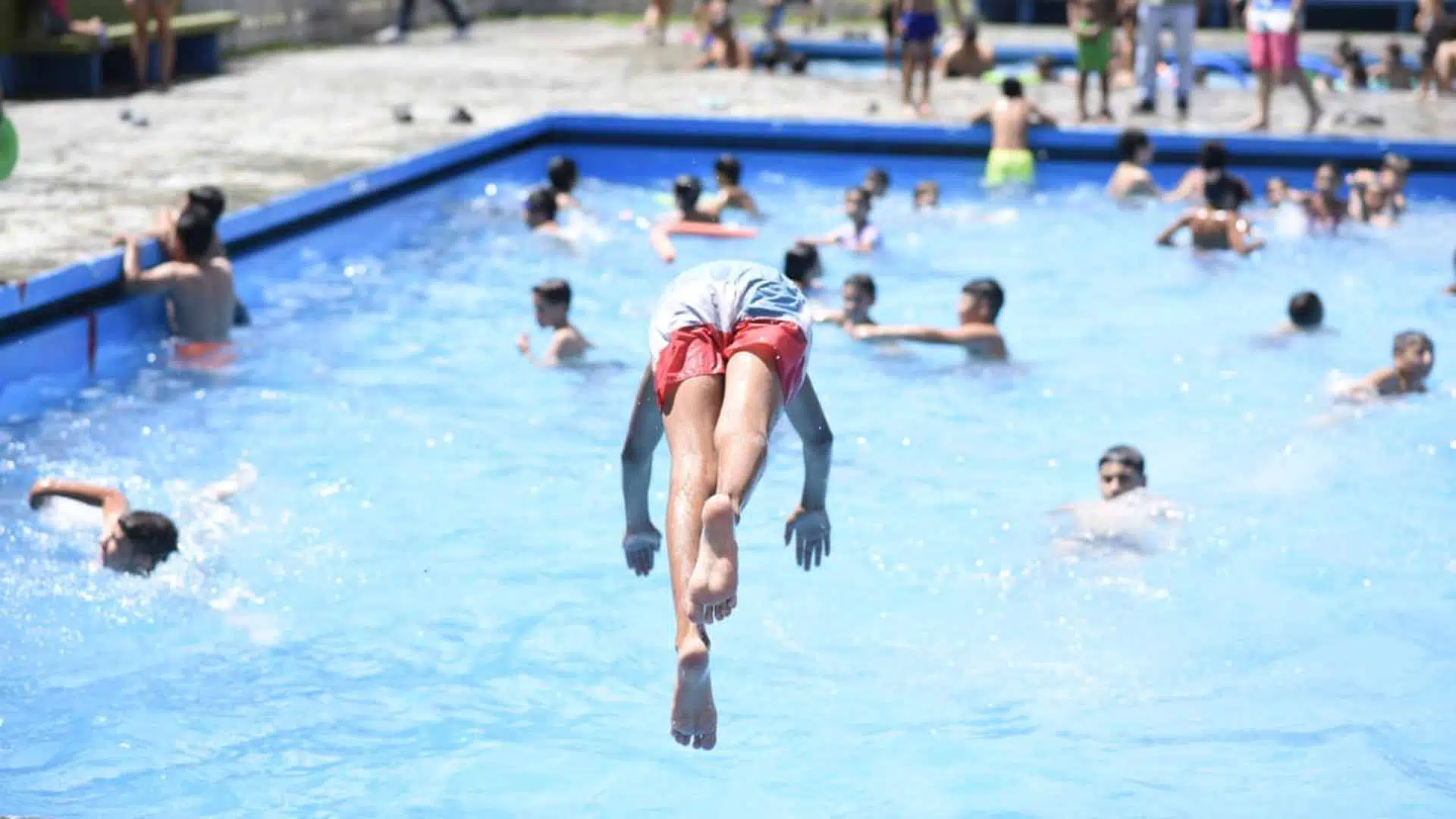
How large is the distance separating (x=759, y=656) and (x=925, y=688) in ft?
2.13

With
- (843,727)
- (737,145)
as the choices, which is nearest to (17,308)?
(843,727)

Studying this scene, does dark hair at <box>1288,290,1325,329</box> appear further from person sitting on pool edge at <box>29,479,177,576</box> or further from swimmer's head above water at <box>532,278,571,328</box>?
person sitting on pool edge at <box>29,479,177,576</box>

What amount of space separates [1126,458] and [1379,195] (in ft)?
22.5

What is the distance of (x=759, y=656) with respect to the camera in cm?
689

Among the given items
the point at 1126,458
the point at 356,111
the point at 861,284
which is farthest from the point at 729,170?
the point at 1126,458

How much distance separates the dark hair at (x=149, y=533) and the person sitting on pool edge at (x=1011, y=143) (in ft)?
30.9

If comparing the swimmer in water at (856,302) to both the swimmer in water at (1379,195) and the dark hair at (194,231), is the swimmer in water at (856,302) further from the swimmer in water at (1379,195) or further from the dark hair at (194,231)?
the swimmer in water at (1379,195)

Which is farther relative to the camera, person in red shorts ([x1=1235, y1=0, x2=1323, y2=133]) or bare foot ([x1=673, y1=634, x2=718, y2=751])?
person in red shorts ([x1=1235, y1=0, x2=1323, y2=133])

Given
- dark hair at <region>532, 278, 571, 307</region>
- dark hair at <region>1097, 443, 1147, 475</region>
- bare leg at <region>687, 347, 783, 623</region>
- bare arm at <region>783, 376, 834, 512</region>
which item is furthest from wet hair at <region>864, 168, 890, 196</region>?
bare leg at <region>687, 347, 783, 623</region>

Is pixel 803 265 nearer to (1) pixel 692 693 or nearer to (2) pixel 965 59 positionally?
(1) pixel 692 693

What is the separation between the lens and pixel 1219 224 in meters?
12.9

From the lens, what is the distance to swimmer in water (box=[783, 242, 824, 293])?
11.1 meters

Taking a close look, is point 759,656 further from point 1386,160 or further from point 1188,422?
point 1386,160

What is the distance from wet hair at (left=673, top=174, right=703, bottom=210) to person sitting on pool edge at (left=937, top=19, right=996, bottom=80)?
23.3ft
